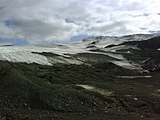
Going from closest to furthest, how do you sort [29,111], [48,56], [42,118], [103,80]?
[42,118], [29,111], [103,80], [48,56]

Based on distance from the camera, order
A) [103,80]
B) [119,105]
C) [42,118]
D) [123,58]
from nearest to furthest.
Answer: [42,118] < [119,105] < [103,80] < [123,58]

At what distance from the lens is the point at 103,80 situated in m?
37.9

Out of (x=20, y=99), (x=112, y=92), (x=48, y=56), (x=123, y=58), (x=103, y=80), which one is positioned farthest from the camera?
(x=123, y=58)

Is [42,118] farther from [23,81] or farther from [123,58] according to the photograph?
[123,58]

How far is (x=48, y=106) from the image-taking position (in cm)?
2036

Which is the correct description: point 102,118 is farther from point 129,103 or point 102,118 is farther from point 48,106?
point 129,103

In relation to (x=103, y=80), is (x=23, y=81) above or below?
above

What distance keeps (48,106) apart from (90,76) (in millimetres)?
19386

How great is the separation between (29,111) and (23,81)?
4.61 meters

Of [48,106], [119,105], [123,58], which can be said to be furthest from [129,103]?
[123,58]

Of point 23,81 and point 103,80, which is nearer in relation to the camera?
point 23,81

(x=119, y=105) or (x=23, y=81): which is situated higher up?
(x=23, y=81)

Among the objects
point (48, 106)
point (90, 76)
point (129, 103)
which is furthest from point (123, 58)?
point (48, 106)

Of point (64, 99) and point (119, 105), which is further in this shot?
point (119, 105)
